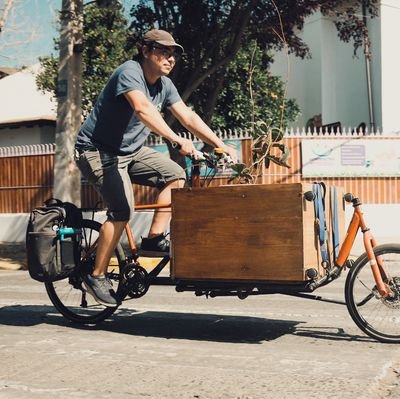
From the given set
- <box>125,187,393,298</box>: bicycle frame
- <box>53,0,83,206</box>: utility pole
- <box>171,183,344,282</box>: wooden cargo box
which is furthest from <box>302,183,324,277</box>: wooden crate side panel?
<box>53,0,83,206</box>: utility pole

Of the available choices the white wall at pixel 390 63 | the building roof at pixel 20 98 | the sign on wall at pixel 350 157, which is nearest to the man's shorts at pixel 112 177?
the sign on wall at pixel 350 157

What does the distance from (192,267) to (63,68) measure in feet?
25.1

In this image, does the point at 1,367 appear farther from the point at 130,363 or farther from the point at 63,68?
the point at 63,68

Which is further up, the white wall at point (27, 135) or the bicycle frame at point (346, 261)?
the white wall at point (27, 135)

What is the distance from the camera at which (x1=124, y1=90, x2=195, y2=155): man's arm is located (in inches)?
192

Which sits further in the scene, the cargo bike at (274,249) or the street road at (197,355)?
the cargo bike at (274,249)

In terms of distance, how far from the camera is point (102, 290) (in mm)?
5359

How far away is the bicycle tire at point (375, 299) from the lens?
477cm

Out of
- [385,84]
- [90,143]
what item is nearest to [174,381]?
[90,143]

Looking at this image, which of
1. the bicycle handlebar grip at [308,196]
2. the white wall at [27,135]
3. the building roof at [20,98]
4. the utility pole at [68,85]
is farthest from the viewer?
the building roof at [20,98]

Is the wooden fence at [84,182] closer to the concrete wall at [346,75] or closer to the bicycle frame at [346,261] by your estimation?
the concrete wall at [346,75]

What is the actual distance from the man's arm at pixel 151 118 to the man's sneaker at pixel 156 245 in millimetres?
892

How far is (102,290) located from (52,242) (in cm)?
54

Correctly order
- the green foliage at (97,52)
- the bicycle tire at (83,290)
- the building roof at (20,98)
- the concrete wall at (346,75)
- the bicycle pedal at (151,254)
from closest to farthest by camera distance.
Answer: the bicycle pedal at (151,254) → the bicycle tire at (83,290) → the concrete wall at (346,75) → the green foliage at (97,52) → the building roof at (20,98)
